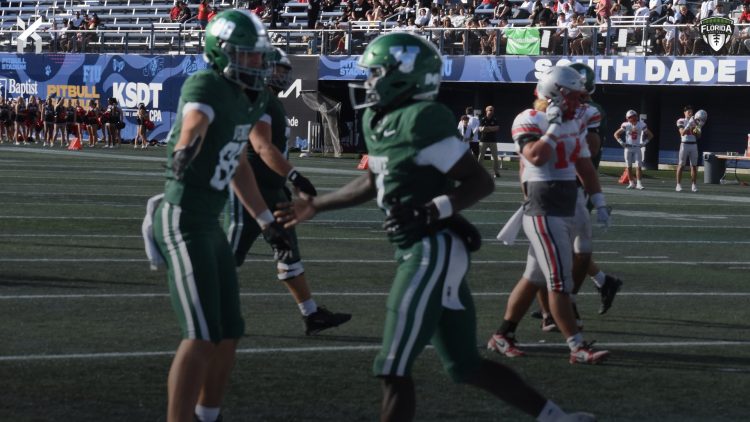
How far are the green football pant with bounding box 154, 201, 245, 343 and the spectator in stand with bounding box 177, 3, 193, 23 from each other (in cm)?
3806

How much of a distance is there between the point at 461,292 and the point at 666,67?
26.1 metres

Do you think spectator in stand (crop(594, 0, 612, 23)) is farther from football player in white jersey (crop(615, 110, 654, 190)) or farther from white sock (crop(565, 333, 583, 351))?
white sock (crop(565, 333, 583, 351))

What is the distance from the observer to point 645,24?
1212 inches

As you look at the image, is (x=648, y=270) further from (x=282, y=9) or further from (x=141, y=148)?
(x=282, y=9)

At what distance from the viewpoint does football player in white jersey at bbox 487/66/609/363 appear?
7.78 m

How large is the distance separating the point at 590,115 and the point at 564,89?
1339mm

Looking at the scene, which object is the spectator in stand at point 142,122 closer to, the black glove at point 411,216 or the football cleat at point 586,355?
the football cleat at point 586,355

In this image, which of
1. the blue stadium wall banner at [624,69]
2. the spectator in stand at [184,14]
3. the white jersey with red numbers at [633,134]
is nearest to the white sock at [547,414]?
the white jersey with red numbers at [633,134]

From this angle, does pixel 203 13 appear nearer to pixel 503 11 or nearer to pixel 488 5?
pixel 488 5

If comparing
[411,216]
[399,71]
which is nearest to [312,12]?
[399,71]

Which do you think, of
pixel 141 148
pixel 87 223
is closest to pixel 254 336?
pixel 87 223

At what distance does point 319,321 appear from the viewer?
8.75 metres

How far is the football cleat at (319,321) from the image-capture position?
875cm

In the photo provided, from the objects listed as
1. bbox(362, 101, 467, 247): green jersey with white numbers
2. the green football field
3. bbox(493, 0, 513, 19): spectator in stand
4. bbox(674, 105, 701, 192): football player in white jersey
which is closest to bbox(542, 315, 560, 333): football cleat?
the green football field
